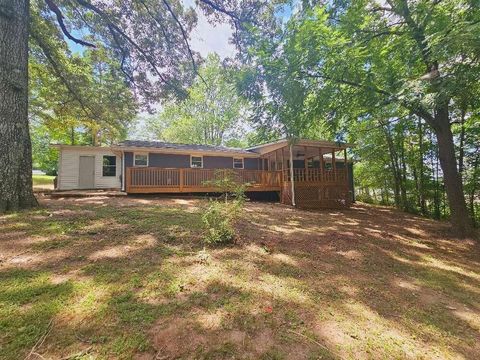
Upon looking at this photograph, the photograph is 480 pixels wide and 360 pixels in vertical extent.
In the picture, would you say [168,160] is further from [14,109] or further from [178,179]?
[14,109]

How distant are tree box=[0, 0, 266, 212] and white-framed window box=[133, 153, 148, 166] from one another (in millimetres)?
3210

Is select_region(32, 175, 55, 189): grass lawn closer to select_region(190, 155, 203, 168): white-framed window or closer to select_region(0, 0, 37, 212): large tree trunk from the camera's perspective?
select_region(190, 155, 203, 168): white-framed window

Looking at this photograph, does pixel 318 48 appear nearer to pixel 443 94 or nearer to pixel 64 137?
pixel 443 94

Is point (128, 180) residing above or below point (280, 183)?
above

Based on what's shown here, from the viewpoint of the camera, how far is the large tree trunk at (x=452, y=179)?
7.29m

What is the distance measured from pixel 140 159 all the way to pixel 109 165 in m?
3.08

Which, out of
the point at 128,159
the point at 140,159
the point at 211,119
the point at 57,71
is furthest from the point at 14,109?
the point at 211,119

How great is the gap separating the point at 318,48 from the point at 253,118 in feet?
9.19

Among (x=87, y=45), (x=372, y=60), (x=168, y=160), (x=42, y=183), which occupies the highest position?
(x=87, y=45)

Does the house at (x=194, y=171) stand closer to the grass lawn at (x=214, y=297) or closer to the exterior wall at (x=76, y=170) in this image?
the exterior wall at (x=76, y=170)

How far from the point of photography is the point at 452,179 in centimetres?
732

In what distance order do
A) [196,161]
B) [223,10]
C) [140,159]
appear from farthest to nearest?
[196,161] < [140,159] < [223,10]

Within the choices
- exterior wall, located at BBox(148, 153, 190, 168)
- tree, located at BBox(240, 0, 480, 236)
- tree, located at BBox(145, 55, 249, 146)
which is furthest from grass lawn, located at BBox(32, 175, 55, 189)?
tree, located at BBox(240, 0, 480, 236)

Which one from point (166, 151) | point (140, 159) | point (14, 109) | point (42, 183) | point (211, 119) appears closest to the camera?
point (14, 109)
